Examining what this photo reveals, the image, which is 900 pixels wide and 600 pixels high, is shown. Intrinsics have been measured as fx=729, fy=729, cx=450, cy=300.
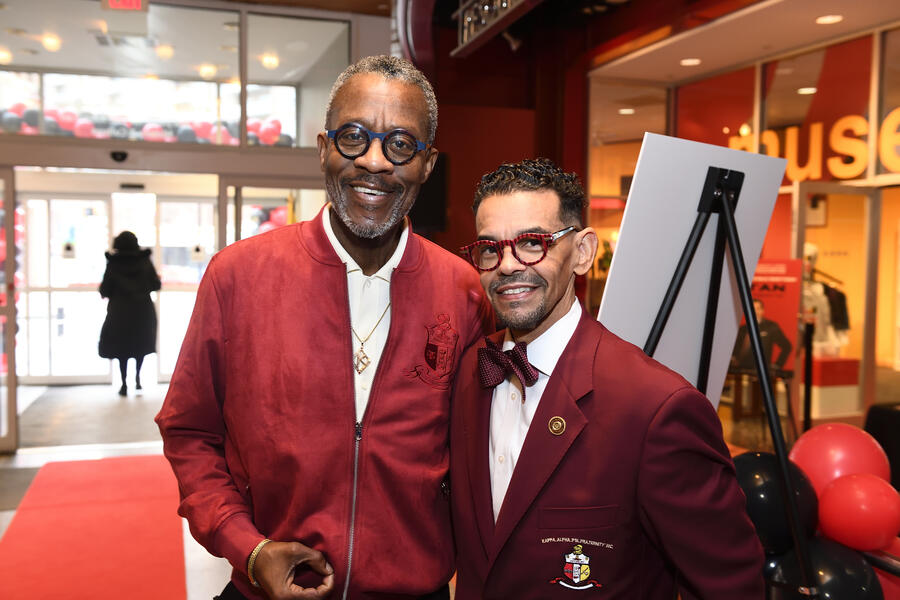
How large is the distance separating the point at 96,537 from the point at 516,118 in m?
5.31

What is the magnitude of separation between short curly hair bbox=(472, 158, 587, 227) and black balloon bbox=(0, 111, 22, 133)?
6.18 m

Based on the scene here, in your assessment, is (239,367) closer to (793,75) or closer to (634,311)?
(634,311)

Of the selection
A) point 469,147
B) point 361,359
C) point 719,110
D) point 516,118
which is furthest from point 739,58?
point 361,359

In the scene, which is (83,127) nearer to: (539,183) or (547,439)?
(539,183)

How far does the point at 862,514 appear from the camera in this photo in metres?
2.27

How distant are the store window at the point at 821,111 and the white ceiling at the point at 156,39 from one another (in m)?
3.94

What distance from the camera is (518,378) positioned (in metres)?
1.42

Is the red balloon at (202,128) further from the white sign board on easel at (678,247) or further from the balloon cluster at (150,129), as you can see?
the white sign board on easel at (678,247)

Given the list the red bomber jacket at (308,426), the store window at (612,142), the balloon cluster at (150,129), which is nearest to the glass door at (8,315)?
the balloon cluster at (150,129)

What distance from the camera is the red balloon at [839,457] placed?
102 inches

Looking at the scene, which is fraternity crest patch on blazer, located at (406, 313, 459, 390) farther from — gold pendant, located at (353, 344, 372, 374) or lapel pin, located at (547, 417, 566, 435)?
lapel pin, located at (547, 417, 566, 435)

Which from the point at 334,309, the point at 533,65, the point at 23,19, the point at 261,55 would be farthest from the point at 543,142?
the point at 334,309

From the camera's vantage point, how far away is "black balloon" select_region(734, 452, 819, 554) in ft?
7.14

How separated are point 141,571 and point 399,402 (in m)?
3.02
